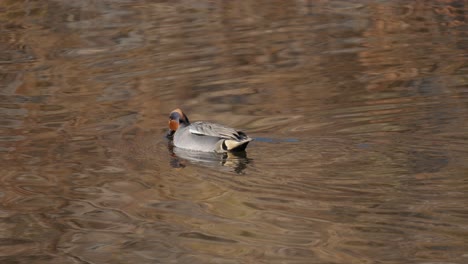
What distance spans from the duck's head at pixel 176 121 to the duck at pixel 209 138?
49mm

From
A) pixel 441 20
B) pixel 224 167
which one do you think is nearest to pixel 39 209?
pixel 224 167

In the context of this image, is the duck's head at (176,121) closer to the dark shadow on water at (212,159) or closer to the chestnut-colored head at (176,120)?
the chestnut-colored head at (176,120)

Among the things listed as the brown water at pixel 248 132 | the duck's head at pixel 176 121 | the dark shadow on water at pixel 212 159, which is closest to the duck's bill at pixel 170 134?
the duck's head at pixel 176 121

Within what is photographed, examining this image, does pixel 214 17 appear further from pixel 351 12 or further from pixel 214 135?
pixel 214 135

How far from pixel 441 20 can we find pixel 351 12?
1.88 meters

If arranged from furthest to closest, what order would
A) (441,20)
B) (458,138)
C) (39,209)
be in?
(441,20) < (458,138) < (39,209)

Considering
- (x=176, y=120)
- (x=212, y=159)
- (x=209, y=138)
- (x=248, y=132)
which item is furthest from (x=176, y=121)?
(x=212, y=159)

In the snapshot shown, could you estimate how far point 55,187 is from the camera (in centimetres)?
1070

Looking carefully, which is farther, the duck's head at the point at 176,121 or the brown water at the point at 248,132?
the duck's head at the point at 176,121

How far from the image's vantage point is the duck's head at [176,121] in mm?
12688

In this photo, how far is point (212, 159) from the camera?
1164 cm

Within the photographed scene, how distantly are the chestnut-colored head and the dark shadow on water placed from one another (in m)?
0.53

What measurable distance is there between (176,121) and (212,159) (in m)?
1.23

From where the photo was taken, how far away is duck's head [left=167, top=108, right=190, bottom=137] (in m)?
12.7
